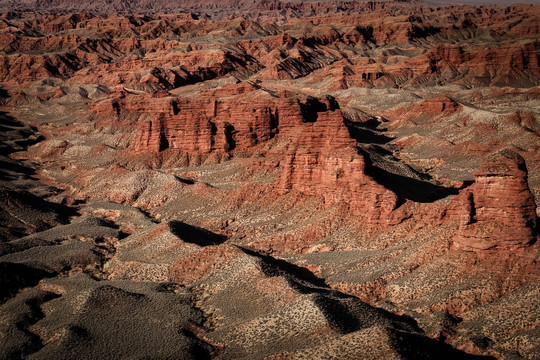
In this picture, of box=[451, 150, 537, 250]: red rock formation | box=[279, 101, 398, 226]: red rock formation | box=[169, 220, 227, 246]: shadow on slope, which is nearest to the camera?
box=[451, 150, 537, 250]: red rock formation

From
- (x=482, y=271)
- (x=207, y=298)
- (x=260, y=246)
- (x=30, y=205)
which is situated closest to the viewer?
(x=482, y=271)

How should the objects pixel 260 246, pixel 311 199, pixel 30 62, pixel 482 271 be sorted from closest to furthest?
1. pixel 482 271
2. pixel 260 246
3. pixel 311 199
4. pixel 30 62

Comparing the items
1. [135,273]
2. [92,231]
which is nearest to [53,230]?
[92,231]

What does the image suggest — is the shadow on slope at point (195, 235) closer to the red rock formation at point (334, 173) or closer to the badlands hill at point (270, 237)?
the badlands hill at point (270, 237)

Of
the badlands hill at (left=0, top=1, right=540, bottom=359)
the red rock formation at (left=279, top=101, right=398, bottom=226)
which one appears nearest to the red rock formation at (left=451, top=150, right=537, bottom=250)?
the badlands hill at (left=0, top=1, right=540, bottom=359)

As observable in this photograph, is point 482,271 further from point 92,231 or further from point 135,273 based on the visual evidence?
point 92,231

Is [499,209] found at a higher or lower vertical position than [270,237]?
higher

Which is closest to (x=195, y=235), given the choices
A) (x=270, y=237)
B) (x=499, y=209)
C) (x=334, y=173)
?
(x=270, y=237)

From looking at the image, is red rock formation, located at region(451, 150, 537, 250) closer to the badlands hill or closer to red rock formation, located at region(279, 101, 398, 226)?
the badlands hill

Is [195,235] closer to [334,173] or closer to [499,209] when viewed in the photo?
[334,173]
